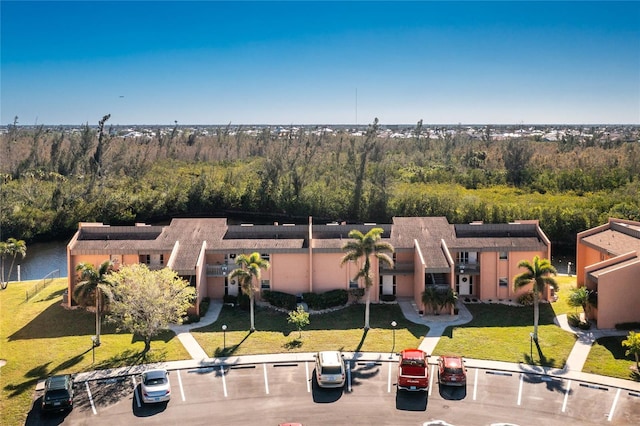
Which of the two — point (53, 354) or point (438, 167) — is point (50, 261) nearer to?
point (53, 354)

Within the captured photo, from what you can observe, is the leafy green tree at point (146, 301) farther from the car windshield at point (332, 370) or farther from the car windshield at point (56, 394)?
the car windshield at point (332, 370)

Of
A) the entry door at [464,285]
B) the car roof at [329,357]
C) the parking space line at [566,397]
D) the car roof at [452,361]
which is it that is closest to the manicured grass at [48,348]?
the car roof at [329,357]

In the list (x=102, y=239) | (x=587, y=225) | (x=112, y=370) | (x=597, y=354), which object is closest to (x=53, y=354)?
(x=112, y=370)

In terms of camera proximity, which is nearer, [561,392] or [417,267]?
[561,392]

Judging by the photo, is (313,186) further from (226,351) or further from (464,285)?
(226,351)

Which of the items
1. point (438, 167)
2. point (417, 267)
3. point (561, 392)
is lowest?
point (561, 392)

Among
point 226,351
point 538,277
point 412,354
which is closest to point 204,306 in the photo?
point 226,351
